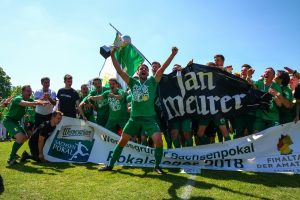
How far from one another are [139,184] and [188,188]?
37.6 inches

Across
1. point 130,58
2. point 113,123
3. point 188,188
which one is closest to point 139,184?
point 188,188

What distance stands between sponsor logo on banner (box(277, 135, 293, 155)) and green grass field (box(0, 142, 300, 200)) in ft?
2.21

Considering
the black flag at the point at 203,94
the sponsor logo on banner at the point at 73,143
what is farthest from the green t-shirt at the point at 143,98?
the sponsor logo on banner at the point at 73,143

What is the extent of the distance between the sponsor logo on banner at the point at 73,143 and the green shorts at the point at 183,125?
7.66 ft

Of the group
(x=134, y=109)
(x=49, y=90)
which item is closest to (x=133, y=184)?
(x=134, y=109)

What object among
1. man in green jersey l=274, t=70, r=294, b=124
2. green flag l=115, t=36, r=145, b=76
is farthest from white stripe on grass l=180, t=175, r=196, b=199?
green flag l=115, t=36, r=145, b=76

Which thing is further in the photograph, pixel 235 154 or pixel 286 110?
pixel 286 110

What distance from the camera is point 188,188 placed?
615cm

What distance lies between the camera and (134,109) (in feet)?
25.0

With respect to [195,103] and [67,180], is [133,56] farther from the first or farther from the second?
[67,180]

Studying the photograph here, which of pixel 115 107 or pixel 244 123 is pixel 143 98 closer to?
pixel 115 107

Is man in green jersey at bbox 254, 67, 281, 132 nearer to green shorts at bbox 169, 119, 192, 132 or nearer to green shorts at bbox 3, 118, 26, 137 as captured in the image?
green shorts at bbox 169, 119, 192, 132

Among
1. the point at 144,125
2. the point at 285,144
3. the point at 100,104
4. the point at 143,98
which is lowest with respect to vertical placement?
the point at 285,144

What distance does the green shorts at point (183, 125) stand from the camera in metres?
9.03
